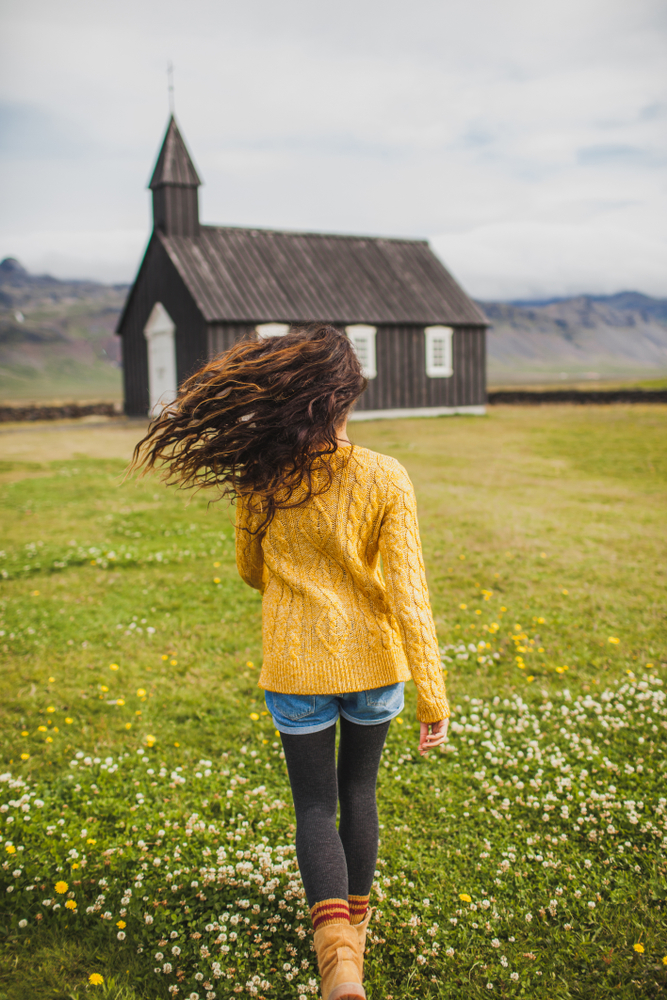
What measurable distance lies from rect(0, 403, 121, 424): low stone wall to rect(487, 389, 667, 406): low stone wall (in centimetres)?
2403

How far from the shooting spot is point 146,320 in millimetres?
32500

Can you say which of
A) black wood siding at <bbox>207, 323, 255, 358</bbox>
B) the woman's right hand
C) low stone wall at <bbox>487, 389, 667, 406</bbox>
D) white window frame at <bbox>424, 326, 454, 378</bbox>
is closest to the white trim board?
white window frame at <bbox>424, 326, 454, 378</bbox>

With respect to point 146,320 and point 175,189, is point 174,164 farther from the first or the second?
point 146,320

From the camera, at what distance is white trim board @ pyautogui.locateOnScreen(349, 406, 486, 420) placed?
104ft

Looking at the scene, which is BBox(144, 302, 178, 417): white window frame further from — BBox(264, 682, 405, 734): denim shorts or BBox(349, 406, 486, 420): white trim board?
BBox(264, 682, 405, 734): denim shorts

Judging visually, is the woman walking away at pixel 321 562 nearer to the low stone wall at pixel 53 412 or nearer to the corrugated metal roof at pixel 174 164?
the corrugated metal roof at pixel 174 164

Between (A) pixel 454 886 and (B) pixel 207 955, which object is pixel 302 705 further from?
(A) pixel 454 886

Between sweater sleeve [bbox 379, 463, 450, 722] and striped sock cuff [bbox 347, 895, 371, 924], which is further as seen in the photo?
striped sock cuff [bbox 347, 895, 371, 924]

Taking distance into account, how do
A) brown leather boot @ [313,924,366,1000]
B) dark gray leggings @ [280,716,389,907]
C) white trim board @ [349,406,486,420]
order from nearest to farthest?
brown leather boot @ [313,924,366,1000] → dark gray leggings @ [280,716,389,907] → white trim board @ [349,406,486,420]

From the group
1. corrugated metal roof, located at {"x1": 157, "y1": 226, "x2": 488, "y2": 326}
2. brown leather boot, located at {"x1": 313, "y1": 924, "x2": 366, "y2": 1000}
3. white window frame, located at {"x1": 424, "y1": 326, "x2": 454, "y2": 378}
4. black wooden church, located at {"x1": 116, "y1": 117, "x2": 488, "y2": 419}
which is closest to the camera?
brown leather boot, located at {"x1": 313, "y1": 924, "x2": 366, "y2": 1000}

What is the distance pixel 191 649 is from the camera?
756cm

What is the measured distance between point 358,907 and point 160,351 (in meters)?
30.4

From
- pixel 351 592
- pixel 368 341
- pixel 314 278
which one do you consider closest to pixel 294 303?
pixel 314 278

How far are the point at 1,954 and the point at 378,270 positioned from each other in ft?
107
